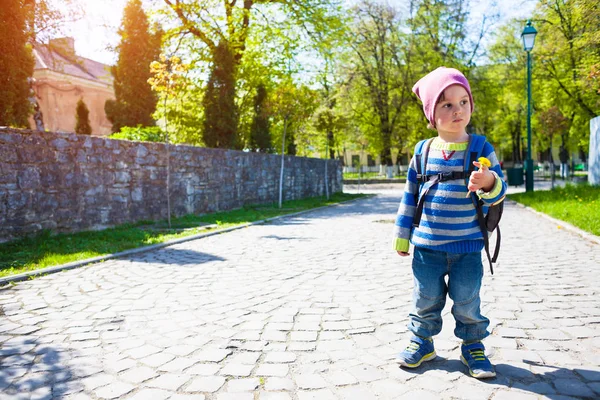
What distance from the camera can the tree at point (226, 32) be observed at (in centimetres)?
1677

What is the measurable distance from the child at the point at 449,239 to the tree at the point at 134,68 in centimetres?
2250

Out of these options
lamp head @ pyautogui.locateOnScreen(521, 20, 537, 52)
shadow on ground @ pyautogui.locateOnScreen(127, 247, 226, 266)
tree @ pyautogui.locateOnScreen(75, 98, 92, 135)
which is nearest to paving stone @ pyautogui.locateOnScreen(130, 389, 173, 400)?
shadow on ground @ pyautogui.locateOnScreen(127, 247, 226, 266)

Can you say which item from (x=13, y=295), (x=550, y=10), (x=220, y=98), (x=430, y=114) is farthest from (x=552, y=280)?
(x=550, y=10)

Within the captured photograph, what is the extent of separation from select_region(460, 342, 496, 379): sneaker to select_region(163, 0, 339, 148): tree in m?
14.8

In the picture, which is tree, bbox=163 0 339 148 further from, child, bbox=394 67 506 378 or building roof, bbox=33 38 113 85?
child, bbox=394 67 506 378

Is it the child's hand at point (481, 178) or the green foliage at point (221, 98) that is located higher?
the green foliage at point (221, 98)

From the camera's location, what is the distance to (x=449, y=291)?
276 cm

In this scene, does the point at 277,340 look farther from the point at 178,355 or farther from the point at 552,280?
the point at 552,280

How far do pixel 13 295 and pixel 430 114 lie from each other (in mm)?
4355

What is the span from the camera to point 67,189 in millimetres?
8172

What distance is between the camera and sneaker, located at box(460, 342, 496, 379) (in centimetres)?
258

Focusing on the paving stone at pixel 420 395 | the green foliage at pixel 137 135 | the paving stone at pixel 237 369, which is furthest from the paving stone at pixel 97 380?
the green foliage at pixel 137 135

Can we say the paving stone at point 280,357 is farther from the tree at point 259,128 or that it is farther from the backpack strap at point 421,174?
the tree at point 259,128

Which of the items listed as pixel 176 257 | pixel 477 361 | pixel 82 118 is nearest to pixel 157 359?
pixel 477 361
